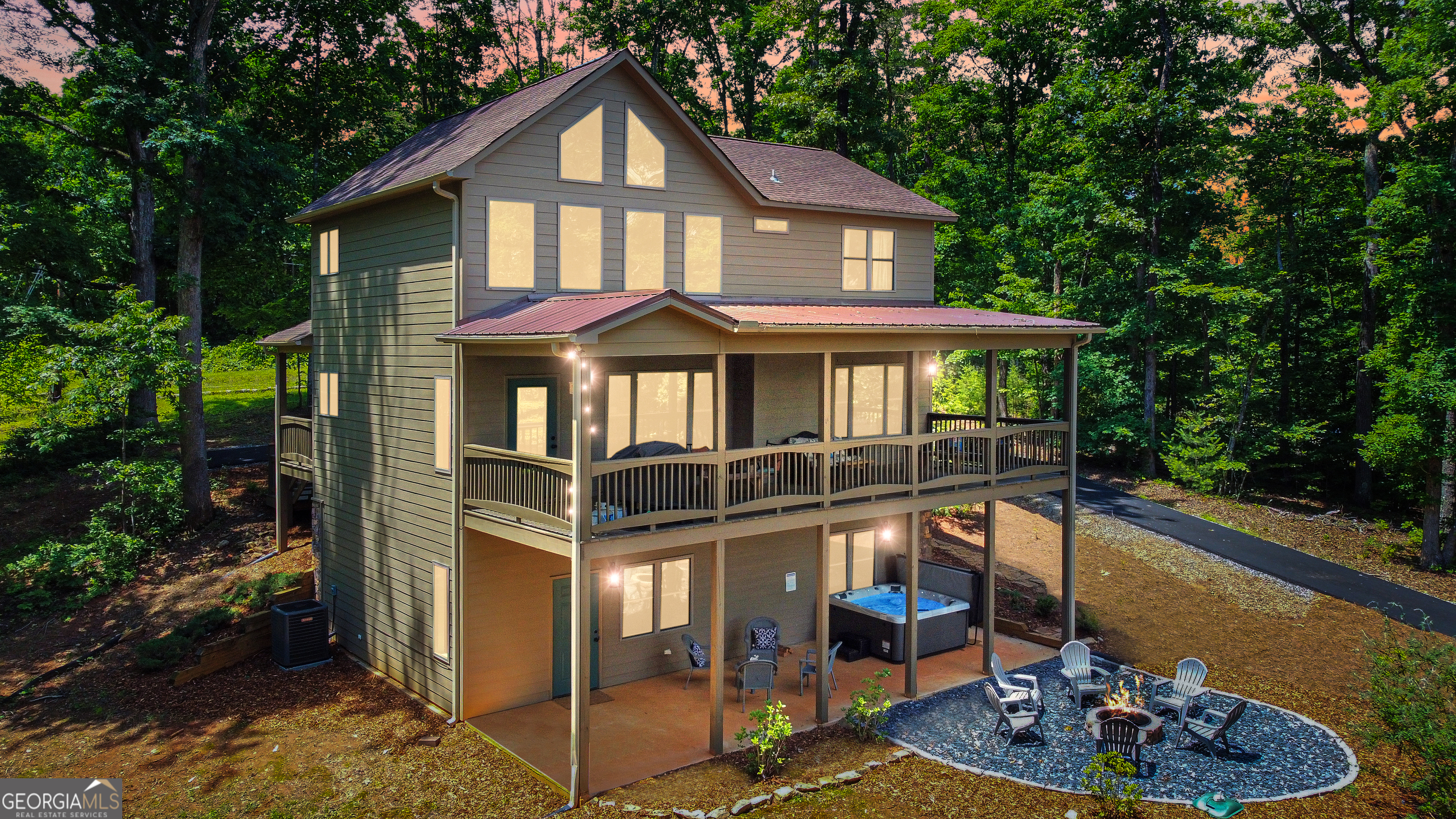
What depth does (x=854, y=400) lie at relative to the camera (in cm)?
1791

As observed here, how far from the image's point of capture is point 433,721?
43.5ft

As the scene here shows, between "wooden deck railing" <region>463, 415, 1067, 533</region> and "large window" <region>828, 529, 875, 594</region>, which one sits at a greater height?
"wooden deck railing" <region>463, 415, 1067, 533</region>

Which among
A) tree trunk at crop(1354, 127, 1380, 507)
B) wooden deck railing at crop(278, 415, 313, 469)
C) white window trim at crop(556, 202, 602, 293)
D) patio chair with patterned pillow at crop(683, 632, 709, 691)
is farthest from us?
tree trunk at crop(1354, 127, 1380, 507)

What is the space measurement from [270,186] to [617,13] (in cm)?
1626

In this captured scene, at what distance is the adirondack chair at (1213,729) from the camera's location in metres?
11.7

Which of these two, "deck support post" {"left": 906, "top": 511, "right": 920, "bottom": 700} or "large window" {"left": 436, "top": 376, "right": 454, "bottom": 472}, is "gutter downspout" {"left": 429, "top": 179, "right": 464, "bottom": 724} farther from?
"deck support post" {"left": 906, "top": 511, "right": 920, "bottom": 700}

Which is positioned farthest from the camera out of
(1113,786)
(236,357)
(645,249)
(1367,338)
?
(236,357)

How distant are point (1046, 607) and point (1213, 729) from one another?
22.5 ft

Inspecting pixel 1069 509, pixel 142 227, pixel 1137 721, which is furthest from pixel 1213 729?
pixel 142 227

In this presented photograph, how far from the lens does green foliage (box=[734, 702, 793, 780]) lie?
449 inches

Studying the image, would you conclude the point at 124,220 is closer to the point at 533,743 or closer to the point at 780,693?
the point at 533,743

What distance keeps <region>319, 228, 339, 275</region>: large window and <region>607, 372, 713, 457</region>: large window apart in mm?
6389

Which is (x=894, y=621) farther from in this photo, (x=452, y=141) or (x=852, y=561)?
(x=452, y=141)

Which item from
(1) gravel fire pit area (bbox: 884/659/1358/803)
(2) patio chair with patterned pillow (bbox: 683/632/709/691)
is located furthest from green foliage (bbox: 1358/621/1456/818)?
(2) patio chair with patterned pillow (bbox: 683/632/709/691)
